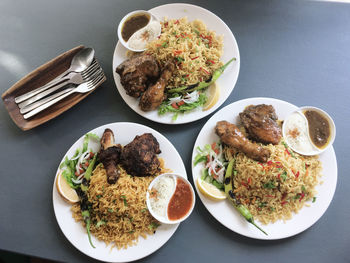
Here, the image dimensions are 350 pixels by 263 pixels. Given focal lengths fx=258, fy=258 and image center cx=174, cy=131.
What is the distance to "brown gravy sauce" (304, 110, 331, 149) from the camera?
2.64m

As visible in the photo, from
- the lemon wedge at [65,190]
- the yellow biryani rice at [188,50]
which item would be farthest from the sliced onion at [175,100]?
the lemon wedge at [65,190]

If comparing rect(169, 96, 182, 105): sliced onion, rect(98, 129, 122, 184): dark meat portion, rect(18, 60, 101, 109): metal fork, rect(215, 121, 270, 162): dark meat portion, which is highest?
rect(18, 60, 101, 109): metal fork

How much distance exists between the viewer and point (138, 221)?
2.51 m

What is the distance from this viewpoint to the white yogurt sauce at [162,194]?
2.46 meters

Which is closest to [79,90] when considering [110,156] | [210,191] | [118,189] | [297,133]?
[110,156]

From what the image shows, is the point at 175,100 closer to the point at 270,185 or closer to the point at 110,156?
the point at 110,156

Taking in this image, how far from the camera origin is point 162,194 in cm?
249

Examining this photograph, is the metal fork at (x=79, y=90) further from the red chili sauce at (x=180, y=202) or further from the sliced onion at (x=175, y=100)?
the red chili sauce at (x=180, y=202)

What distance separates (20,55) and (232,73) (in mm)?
2672

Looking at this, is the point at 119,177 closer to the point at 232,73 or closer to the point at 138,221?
the point at 138,221

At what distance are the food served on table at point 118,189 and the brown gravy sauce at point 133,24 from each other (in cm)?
112

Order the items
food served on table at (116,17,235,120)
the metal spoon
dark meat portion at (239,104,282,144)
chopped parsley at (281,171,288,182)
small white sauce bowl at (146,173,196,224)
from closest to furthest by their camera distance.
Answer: small white sauce bowl at (146,173,196,224)
chopped parsley at (281,171,288,182)
dark meat portion at (239,104,282,144)
food served on table at (116,17,235,120)
the metal spoon

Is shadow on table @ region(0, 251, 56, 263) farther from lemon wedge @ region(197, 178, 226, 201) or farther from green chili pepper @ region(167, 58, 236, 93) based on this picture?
green chili pepper @ region(167, 58, 236, 93)

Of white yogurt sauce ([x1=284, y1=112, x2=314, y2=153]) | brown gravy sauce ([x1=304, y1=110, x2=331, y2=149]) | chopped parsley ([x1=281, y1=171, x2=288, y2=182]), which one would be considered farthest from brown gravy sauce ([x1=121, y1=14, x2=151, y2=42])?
chopped parsley ([x1=281, y1=171, x2=288, y2=182])
